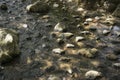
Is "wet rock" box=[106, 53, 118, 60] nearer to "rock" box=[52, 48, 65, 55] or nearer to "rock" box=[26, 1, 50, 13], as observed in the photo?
"rock" box=[52, 48, 65, 55]

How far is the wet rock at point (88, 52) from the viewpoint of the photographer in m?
3.75

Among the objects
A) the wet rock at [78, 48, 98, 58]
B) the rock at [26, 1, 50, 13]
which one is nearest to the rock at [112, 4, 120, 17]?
the wet rock at [78, 48, 98, 58]

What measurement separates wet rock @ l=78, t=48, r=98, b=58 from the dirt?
6cm

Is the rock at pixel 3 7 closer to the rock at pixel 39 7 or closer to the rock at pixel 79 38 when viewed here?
the rock at pixel 39 7

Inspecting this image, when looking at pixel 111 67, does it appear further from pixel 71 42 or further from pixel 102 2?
pixel 102 2

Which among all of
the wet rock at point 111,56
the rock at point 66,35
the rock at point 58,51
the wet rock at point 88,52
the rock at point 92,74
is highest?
the rock at point 66,35

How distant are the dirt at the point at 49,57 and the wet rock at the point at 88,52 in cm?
6

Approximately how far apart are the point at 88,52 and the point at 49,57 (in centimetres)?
59

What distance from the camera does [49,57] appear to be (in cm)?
381

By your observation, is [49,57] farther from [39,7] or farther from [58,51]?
[39,7]

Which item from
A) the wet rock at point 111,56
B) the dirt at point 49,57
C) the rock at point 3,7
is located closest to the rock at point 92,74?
the dirt at point 49,57

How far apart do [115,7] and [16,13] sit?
2.16 meters

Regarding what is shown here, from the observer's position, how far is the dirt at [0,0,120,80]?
134 inches

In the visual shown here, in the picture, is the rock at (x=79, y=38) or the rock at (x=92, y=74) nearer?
the rock at (x=92, y=74)
